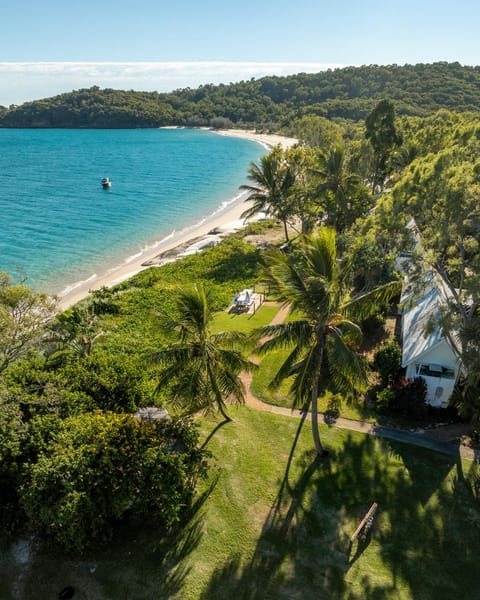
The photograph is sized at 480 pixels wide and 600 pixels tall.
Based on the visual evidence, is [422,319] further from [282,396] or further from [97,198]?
[97,198]

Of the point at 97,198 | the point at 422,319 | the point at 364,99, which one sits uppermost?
the point at 364,99

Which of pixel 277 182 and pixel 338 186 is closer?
pixel 338 186

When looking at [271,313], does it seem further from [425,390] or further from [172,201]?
[172,201]

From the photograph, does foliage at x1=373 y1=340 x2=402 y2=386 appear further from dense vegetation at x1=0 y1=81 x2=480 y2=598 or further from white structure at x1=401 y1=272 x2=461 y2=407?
white structure at x1=401 y1=272 x2=461 y2=407

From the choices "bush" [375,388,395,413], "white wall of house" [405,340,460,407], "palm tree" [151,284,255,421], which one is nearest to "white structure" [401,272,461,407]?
"white wall of house" [405,340,460,407]

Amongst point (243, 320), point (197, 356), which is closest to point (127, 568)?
point (197, 356)

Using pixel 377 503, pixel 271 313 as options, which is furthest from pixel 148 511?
pixel 271 313

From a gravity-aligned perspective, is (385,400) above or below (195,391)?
below
